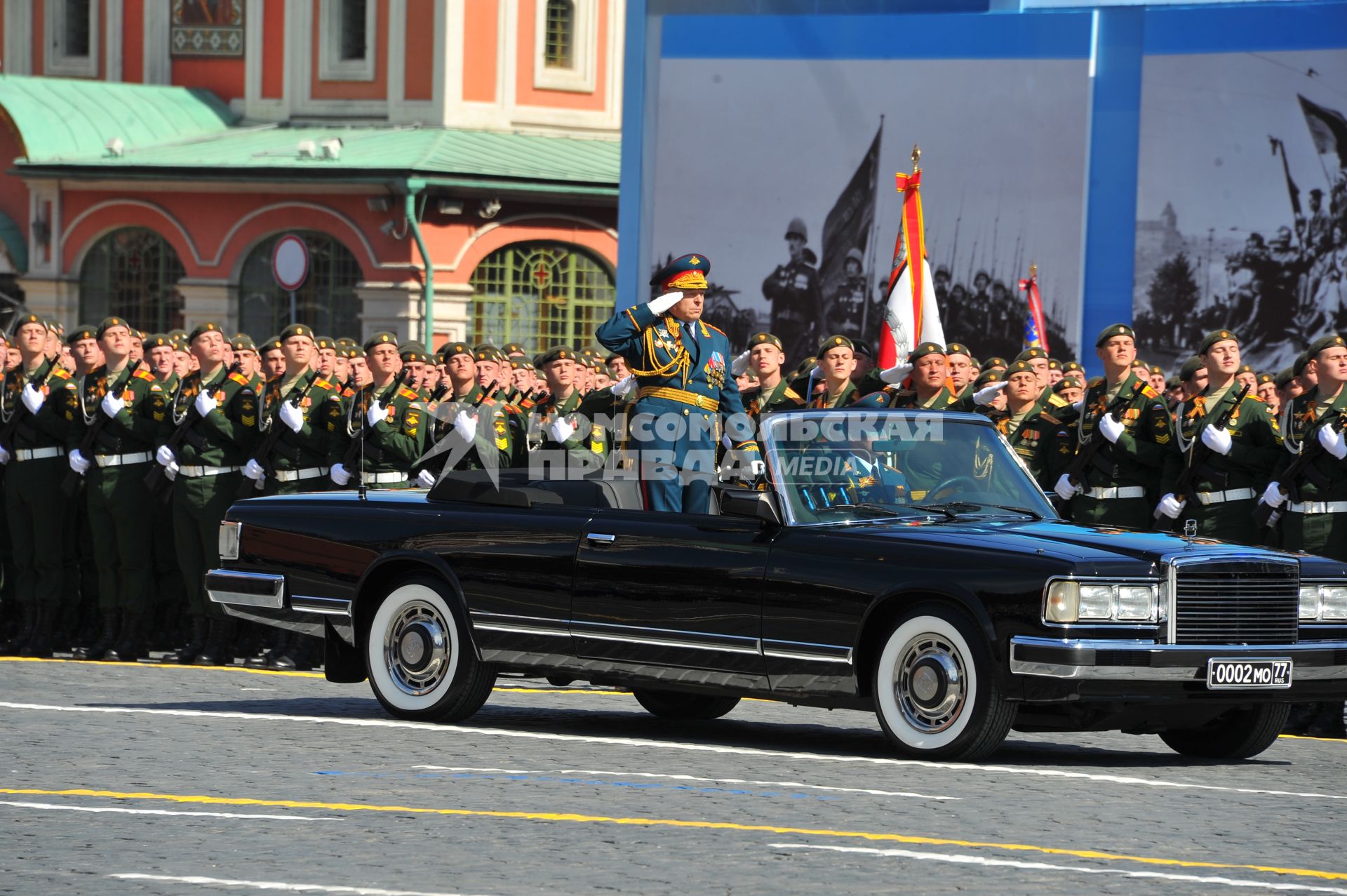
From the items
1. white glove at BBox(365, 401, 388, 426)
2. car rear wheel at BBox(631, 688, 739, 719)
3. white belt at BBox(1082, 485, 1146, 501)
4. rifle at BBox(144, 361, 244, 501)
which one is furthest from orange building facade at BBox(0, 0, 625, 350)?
car rear wheel at BBox(631, 688, 739, 719)

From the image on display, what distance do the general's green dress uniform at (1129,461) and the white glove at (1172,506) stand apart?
21cm

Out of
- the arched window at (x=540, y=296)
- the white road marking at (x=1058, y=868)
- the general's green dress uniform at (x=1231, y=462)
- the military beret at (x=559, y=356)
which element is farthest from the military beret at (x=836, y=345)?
the arched window at (x=540, y=296)

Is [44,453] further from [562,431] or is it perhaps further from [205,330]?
[562,431]

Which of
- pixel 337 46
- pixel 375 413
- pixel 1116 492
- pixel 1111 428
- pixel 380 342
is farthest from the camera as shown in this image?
pixel 337 46

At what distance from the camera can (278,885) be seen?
7.23 m

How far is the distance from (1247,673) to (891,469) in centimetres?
186

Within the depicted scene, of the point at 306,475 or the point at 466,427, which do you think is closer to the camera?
the point at 466,427

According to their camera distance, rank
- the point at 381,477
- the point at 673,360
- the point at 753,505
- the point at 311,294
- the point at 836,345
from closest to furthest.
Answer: the point at 753,505 → the point at 673,360 → the point at 836,345 → the point at 381,477 → the point at 311,294

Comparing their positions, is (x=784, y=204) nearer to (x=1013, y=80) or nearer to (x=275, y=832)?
(x=1013, y=80)

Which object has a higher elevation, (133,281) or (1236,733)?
(133,281)

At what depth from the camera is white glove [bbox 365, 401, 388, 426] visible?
15.9 meters

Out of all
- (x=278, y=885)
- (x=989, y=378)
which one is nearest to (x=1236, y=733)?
(x=989, y=378)

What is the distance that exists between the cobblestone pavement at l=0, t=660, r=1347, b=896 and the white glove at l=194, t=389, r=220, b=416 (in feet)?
14.0

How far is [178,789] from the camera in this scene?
30.5 feet
